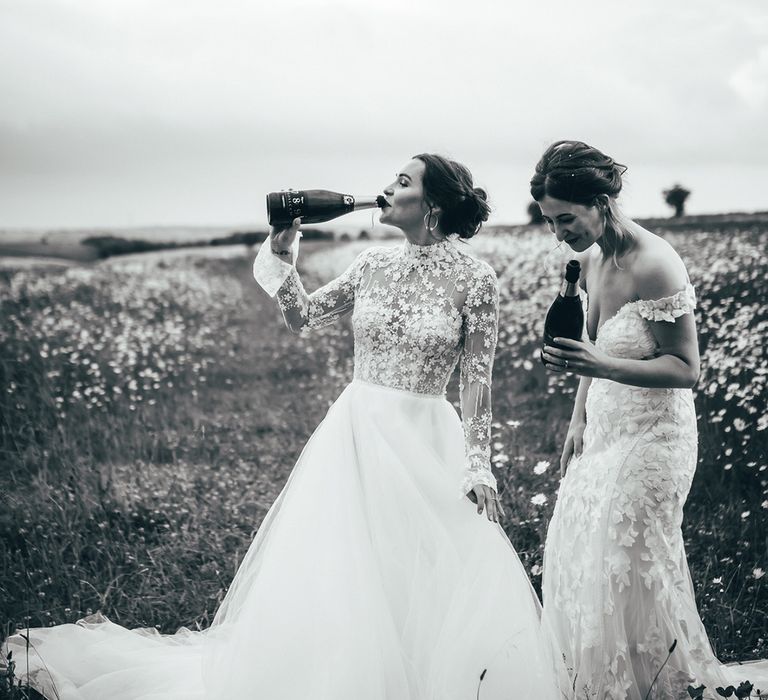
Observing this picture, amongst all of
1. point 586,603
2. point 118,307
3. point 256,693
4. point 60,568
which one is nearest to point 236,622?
point 256,693

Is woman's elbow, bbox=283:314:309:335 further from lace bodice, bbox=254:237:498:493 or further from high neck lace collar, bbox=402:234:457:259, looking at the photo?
high neck lace collar, bbox=402:234:457:259

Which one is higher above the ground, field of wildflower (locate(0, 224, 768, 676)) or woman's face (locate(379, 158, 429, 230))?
woman's face (locate(379, 158, 429, 230))

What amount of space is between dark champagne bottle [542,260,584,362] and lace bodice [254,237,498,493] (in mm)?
432

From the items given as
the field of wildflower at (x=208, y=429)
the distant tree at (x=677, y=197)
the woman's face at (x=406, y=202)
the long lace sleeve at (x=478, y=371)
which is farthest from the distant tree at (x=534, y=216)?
the long lace sleeve at (x=478, y=371)

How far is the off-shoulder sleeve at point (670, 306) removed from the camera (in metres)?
2.84

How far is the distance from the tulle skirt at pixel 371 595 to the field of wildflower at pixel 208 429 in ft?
3.22

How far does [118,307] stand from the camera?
9102mm

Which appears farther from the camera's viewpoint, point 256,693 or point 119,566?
point 119,566

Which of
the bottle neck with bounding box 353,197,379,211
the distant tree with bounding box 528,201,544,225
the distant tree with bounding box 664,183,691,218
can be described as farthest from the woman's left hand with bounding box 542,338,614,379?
the distant tree with bounding box 528,201,544,225

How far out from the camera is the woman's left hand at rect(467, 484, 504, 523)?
9.76ft

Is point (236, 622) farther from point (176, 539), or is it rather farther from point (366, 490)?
point (176, 539)

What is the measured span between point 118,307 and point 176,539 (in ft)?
16.4

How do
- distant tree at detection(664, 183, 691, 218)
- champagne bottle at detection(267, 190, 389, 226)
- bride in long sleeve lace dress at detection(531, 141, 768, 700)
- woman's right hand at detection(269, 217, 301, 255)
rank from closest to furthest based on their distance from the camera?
bride in long sleeve lace dress at detection(531, 141, 768, 700)
champagne bottle at detection(267, 190, 389, 226)
woman's right hand at detection(269, 217, 301, 255)
distant tree at detection(664, 183, 691, 218)

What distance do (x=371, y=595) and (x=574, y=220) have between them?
153cm
